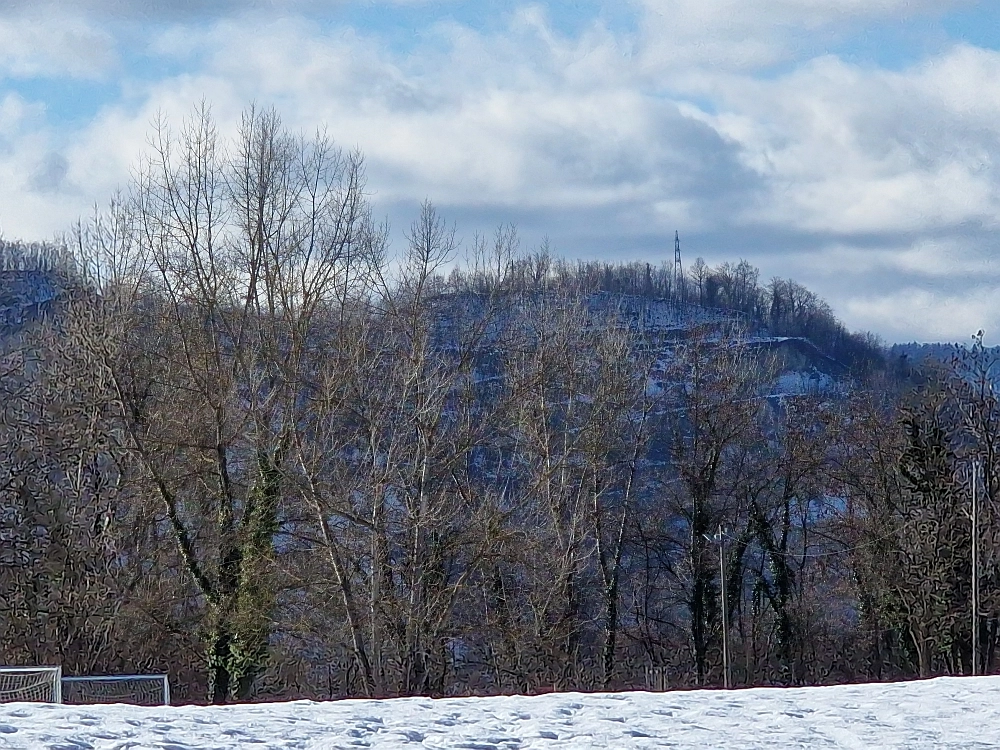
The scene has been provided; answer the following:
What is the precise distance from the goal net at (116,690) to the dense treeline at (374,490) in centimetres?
1153

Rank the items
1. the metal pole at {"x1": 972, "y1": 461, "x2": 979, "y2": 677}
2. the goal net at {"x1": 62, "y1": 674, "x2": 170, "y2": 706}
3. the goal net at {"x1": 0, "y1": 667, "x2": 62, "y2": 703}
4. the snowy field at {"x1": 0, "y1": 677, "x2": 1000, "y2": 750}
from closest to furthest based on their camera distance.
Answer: the snowy field at {"x1": 0, "y1": 677, "x2": 1000, "y2": 750}
the goal net at {"x1": 0, "y1": 667, "x2": 62, "y2": 703}
the goal net at {"x1": 62, "y1": 674, "x2": 170, "y2": 706}
the metal pole at {"x1": 972, "y1": 461, "x2": 979, "y2": 677}

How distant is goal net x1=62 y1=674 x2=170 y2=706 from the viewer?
47.1 feet

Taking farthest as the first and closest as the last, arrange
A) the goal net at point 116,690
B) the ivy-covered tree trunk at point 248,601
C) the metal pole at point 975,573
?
the metal pole at point 975,573
the ivy-covered tree trunk at point 248,601
the goal net at point 116,690

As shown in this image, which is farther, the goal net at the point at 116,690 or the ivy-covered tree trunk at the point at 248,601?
the ivy-covered tree trunk at the point at 248,601

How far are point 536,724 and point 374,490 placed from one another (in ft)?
66.4

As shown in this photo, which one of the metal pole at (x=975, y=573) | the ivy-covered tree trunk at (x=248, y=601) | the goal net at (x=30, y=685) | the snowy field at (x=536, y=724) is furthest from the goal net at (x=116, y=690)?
the metal pole at (x=975, y=573)

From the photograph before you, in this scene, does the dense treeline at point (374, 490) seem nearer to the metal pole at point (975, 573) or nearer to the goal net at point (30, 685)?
the metal pole at point (975, 573)

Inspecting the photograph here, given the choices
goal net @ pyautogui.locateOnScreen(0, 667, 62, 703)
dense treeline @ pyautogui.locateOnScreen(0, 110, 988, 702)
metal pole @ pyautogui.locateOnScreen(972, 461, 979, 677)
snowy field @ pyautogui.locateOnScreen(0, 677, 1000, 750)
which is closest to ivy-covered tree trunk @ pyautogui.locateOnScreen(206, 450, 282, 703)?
dense treeline @ pyautogui.locateOnScreen(0, 110, 988, 702)

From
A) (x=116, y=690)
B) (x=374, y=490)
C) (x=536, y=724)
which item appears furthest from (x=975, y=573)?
(x=536, y=724)

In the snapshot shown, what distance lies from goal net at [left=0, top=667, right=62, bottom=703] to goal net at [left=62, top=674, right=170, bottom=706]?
9.4 inches

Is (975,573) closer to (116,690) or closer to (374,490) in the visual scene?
(374,490)

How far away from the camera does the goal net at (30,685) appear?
13.5 m

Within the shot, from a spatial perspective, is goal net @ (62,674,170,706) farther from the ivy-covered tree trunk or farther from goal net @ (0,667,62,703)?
the ivy-covered tree trunk

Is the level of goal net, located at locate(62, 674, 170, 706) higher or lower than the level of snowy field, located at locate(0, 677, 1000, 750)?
lower
